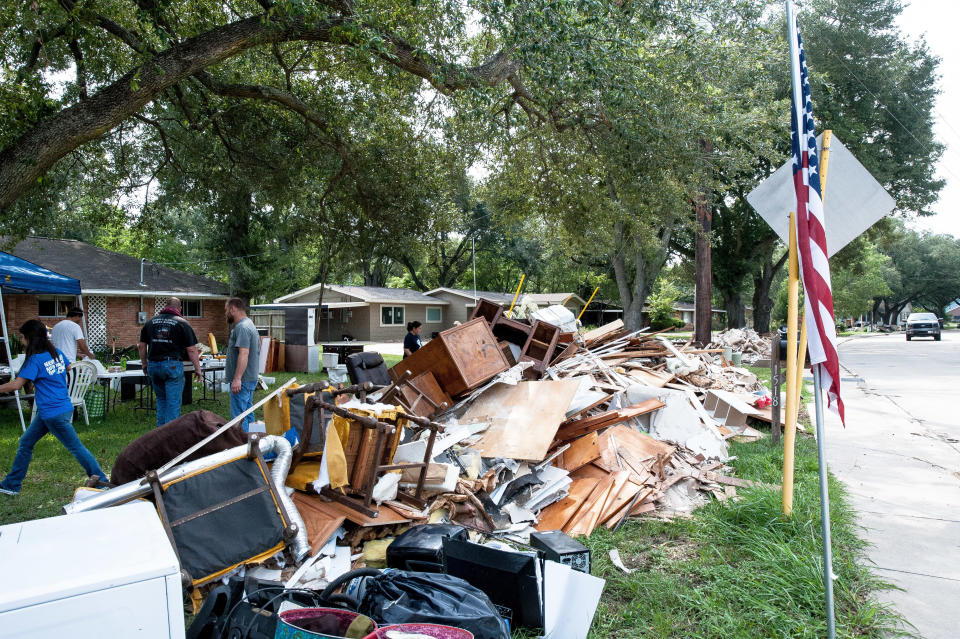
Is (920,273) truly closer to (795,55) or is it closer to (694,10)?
(694,10)

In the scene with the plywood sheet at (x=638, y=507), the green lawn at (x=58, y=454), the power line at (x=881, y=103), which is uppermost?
the power line at (x=881, y=103)

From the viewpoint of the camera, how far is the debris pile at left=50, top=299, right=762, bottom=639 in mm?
2980

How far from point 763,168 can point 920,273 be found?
62.6 metres

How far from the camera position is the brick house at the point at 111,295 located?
68.2 ft

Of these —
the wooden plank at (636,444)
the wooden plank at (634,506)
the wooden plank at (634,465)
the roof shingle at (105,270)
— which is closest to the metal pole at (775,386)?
the wooden plank at (636,444)

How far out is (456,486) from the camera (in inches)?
191

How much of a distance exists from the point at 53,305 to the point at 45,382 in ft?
65.3

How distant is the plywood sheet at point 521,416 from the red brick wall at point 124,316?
18335 millimetres

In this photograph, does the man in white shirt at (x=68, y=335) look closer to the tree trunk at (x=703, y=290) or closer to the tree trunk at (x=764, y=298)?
the tree trunk at (x=703, y=290)

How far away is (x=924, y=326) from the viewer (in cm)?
3556

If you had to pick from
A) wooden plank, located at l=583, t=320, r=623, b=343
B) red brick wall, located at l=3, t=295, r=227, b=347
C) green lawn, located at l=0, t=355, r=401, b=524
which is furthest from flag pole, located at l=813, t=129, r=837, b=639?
red brick wall, located at l=3, t=295, r=227, b=347

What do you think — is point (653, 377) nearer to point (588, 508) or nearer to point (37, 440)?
point (588, 508)

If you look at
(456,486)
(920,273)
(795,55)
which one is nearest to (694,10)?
(795,55)

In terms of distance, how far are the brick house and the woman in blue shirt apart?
17018 mm
